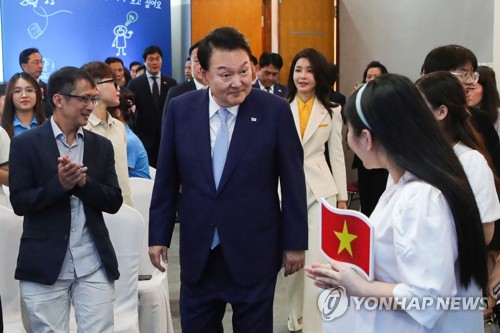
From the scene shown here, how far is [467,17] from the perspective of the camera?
25.2 feet

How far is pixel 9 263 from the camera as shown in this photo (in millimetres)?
3510

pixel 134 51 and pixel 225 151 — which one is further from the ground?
pixel 134 51

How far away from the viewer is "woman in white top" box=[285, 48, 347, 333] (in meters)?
4.59

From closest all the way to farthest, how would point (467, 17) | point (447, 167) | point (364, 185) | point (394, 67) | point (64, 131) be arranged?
point (447, 167) < point (64, 131) < point (364, 185) < point (467, 17) < point (394, 67)

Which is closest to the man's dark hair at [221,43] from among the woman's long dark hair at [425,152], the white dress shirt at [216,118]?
the white dress shirt at [216,118]

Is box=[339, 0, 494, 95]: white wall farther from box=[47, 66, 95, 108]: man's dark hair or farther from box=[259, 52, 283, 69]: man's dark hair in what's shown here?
box=[47, 66, 95, 108]: man's dark hair

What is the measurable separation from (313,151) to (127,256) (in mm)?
1425

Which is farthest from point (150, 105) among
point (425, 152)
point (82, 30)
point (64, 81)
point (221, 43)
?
point (425, 152)

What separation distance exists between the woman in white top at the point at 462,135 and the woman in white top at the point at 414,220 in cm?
67

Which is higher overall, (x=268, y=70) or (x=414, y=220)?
(x=268, y=70)

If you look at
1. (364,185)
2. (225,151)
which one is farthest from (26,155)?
(364,185)

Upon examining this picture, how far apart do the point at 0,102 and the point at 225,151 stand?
9.16 feet

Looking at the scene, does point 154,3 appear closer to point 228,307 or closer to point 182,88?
point 182,88

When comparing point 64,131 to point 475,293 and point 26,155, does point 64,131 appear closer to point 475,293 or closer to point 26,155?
point 26,155
